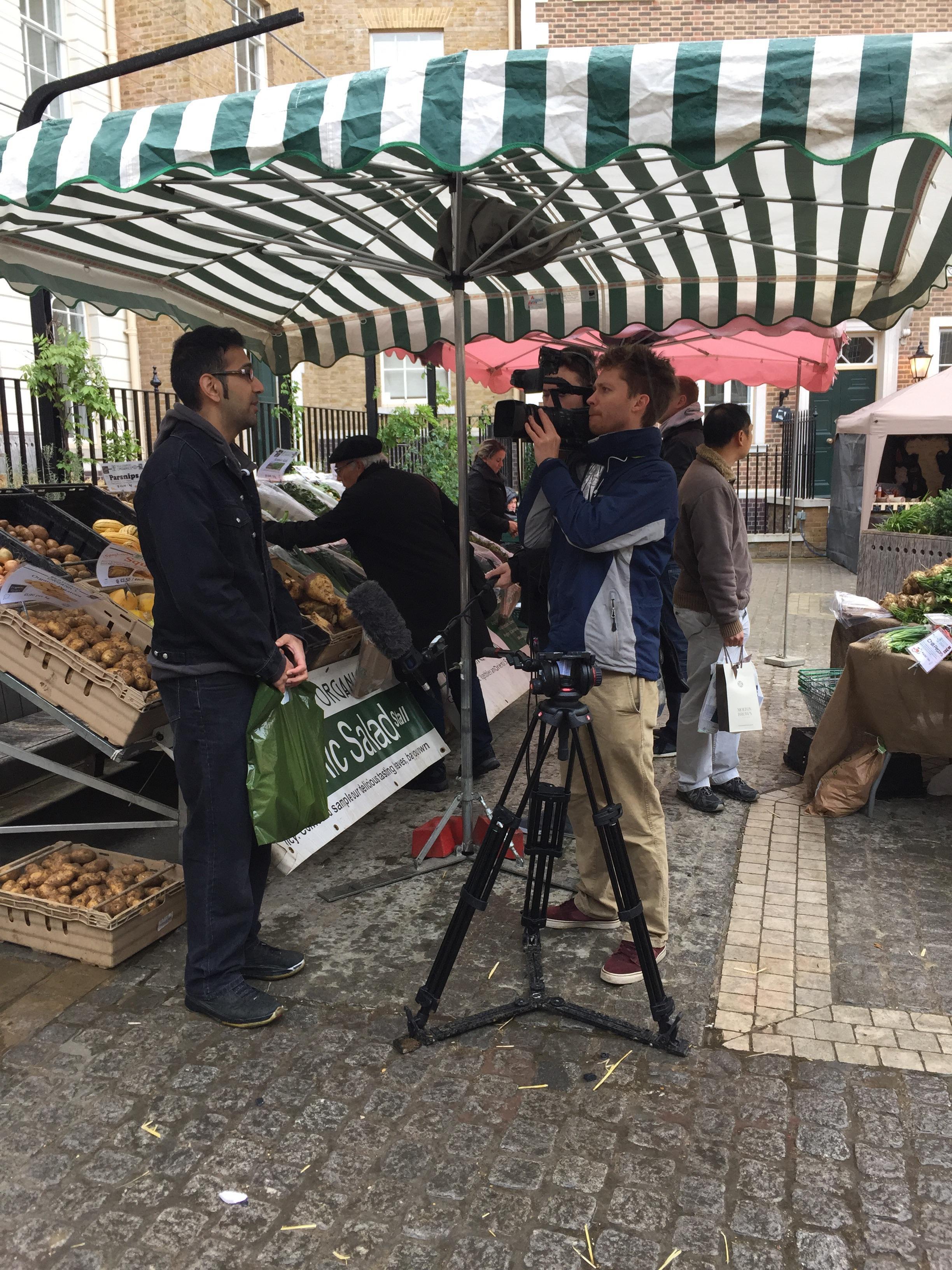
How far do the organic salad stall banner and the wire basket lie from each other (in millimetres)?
2306

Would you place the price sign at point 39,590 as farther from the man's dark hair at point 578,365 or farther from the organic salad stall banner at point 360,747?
the man's dark hair at point 578,365

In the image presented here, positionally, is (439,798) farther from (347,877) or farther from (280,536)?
(280,536)

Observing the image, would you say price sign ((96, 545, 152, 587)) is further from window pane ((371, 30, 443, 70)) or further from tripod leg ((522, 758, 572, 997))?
window pane ((371, 30, 443, 70))

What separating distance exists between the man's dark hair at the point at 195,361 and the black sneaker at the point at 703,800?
3.48 meters

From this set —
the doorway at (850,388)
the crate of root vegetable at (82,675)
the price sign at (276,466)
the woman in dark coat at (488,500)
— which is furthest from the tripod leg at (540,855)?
the doorway at (850,388)

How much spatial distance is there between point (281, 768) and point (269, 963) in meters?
0.85

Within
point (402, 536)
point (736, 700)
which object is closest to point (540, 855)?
point (736, 700)

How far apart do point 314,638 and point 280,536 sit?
1.15 m

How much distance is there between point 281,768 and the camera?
3240 millimetres

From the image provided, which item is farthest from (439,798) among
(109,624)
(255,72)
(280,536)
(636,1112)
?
(255,72)

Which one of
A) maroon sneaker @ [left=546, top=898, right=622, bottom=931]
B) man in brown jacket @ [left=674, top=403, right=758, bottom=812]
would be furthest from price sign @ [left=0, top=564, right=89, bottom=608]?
man in brown jacket @ [left=674, top=403, right=758, bottom=812]

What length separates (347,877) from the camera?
14.7 feet

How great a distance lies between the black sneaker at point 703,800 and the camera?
5281mm

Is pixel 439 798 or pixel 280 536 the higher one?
pixel 280 536
